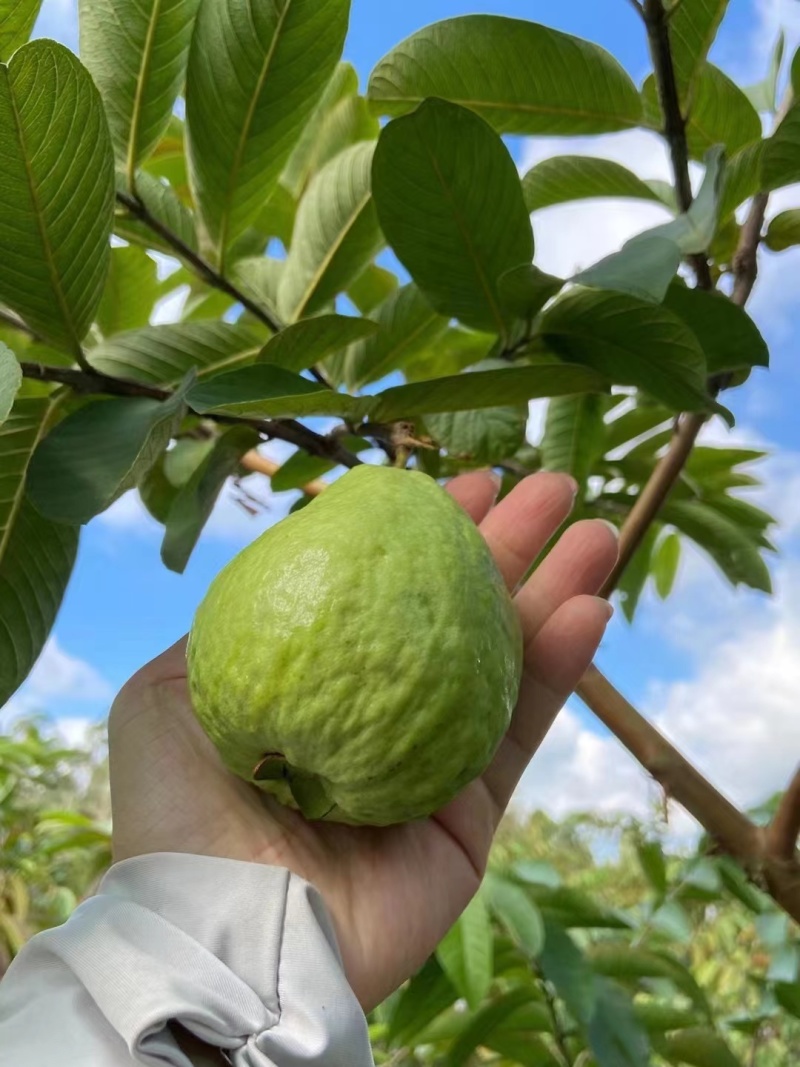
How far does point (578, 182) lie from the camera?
1.09m

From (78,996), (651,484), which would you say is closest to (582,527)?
(651,484)

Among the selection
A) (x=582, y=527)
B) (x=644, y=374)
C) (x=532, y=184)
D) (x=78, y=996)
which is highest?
(x=532, y=184)

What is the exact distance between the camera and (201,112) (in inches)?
34.8

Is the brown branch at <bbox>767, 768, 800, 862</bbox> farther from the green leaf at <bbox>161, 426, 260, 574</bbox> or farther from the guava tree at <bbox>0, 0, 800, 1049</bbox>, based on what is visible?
the green leaf at <bbox>161, 426, 260, 574</bbox>

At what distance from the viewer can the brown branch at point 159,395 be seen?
2.65 feet

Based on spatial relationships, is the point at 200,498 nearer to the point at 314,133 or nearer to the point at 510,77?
the point at 510,77

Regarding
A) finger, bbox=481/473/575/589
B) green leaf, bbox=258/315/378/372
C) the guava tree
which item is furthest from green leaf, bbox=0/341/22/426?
finger, bbox=481/473/575/589

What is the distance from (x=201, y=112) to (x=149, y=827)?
0.66m

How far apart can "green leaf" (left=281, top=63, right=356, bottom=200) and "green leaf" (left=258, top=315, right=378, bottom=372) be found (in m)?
0.58

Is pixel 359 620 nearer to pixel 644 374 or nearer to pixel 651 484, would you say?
pixel 644 374

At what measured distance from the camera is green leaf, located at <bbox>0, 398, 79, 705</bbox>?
0.83m

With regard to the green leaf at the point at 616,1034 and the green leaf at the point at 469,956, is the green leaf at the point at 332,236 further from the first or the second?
the green leaf at the point at 616,1034

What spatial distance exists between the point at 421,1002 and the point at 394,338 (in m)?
0.95

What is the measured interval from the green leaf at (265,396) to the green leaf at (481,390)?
1.8 inches
